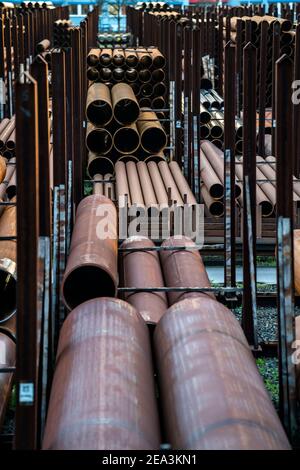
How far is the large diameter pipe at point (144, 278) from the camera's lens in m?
6.09

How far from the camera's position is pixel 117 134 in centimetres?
1369

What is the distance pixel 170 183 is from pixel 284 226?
20.3ft

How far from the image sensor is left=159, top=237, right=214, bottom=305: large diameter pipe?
668 centimetres

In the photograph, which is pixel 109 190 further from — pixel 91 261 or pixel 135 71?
pixel 91 261

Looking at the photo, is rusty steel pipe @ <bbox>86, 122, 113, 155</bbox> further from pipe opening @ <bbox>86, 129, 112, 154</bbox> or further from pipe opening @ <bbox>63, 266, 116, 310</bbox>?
pipe opening @ <bbox>63, 266, 116, 310</bbox>

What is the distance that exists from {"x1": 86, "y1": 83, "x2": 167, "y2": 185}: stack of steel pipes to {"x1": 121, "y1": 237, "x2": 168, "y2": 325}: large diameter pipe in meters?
6.23

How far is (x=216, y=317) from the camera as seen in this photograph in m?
4.85

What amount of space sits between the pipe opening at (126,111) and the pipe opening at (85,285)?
7.46 metres

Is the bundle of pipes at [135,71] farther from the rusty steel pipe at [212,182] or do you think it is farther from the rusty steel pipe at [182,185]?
the rusty steel pipe at [212,182]

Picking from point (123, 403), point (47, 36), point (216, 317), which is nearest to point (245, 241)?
point (216, 317)

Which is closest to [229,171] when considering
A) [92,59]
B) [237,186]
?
[237,186]

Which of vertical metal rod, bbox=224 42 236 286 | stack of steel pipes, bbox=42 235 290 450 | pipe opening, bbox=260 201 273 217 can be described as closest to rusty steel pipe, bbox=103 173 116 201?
pipe opening, bbox=260 201 273 217

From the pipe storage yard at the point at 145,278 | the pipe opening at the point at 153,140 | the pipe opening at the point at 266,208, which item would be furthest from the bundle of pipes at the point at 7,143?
the pipe opening at the point at 266,208
